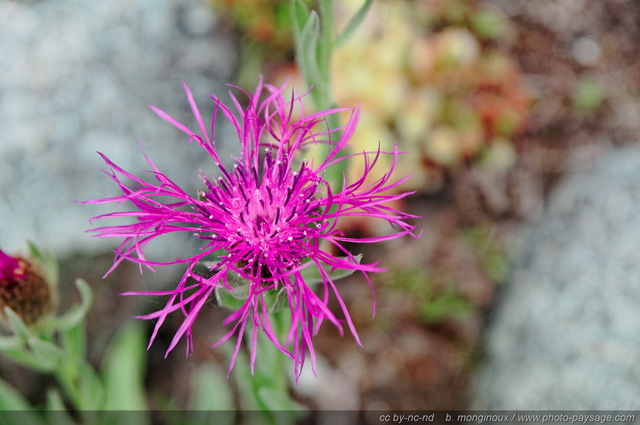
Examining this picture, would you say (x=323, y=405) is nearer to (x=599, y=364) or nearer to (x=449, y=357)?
(x=449, y=357)

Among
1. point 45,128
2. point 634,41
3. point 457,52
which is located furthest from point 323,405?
point 634,41

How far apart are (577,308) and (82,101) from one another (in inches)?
65.0

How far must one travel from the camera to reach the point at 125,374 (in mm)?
1646

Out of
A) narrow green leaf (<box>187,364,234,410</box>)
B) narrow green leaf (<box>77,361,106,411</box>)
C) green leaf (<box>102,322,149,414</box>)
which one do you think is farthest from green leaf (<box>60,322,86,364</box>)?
narrow green leaf (<box>187,364,234,410</box>)

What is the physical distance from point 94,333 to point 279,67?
47.6 inches

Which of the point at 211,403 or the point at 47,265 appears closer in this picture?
the point at 47,265

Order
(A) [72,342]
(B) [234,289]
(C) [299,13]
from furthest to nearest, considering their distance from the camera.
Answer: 1. (A) [72,342]
2. (C) [299,13]
3. (B) [234,289]

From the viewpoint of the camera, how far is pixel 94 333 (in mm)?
1899

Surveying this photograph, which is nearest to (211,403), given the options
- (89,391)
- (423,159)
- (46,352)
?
(89,391)

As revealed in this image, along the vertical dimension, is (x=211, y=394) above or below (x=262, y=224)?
below

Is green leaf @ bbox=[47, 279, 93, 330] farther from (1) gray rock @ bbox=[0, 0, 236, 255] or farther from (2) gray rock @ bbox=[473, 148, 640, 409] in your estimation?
(2) gray rock @ bbox=[473, 148, 640, 409]

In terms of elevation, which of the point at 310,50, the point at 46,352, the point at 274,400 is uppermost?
the point at 310,50

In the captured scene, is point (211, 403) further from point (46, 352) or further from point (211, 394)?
point (46, 352)

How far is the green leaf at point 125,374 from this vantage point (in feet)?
5.32
